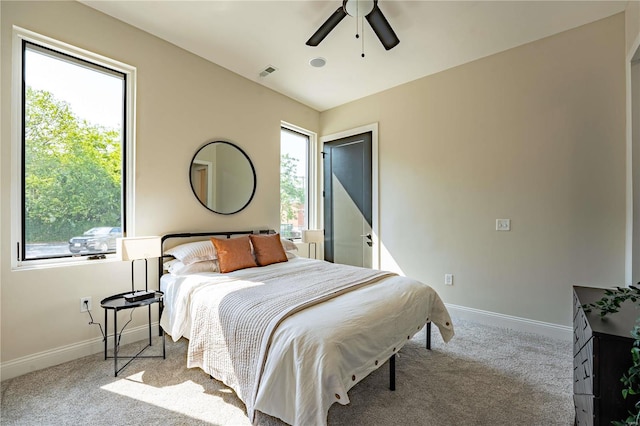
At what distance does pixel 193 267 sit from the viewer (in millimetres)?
2719

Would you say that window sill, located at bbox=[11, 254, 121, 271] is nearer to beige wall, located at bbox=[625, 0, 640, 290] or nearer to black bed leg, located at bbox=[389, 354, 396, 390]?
black bed leg, located at bbox=[389, 354, 396, 390]

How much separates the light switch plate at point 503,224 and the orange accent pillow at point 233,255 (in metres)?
2.76

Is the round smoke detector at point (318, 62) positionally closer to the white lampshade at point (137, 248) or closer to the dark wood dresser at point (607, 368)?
the white lampshade at point (137, 248)

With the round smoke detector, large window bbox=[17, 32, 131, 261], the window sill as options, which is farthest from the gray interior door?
the window sill

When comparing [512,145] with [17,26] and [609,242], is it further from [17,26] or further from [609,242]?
[17,26]

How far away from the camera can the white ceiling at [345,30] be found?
2512 millimetres

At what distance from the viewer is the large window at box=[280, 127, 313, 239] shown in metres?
4.48

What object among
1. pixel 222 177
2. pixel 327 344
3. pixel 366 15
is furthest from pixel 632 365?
pixel 222 177

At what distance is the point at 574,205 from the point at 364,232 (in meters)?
2.45

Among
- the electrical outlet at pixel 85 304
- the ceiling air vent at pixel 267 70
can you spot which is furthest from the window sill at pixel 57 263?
the ceiling air vent at pixel 267 70

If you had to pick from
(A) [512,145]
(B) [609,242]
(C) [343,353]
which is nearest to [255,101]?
(A) [512,145]

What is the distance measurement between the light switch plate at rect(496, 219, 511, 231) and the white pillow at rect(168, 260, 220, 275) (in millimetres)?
3109

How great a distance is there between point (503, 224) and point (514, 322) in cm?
107

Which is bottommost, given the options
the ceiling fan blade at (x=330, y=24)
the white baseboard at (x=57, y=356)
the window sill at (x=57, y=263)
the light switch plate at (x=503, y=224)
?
the white baseboard at (x=57, y=356)
